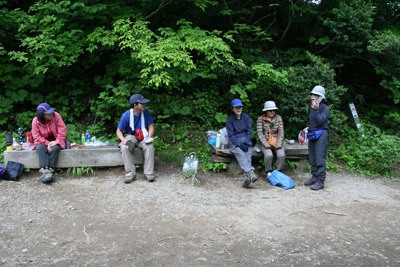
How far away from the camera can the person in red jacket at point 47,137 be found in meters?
5.08

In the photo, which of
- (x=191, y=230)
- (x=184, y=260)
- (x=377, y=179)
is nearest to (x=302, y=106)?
(x=377, y=179)

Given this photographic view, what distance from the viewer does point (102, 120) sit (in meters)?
7.11

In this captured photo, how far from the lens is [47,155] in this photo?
5184 millimetres

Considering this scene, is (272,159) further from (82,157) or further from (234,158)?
(82,157)

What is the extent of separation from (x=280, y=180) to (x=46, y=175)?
160 inches

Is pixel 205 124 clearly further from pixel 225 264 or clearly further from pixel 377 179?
pixel 225 264

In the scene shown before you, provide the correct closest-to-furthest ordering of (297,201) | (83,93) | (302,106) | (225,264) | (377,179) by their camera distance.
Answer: (225,264) → (297,201) → (377,179) → (302,106) → (83,93)

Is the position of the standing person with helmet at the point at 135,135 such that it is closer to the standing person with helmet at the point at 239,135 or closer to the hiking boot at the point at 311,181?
the standing person with helmet at the point at 239,135

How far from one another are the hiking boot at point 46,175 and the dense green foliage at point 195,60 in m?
1.92

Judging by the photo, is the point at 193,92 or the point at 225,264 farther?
the point at 193,92

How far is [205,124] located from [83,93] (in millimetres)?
3288

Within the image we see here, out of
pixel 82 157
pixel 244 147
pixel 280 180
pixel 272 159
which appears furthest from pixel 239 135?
pixel 82 157

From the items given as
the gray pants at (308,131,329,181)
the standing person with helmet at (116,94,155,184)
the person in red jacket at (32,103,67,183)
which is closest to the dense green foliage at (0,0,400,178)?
the standing person with helmet at (116,94,155,184)

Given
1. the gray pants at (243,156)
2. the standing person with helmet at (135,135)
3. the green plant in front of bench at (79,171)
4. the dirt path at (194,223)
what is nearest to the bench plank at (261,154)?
the gray pants at (243,156)
